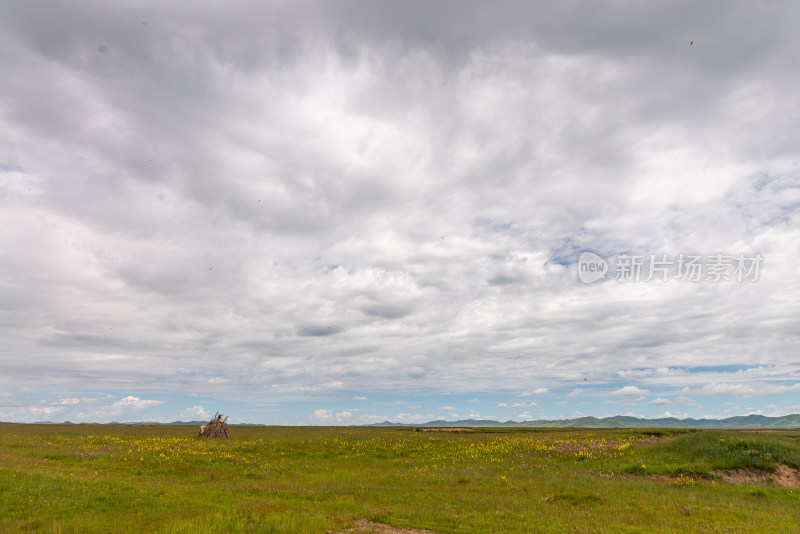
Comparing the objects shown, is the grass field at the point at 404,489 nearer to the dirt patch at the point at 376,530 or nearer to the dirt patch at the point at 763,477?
the dirt patch at the point at 763,477

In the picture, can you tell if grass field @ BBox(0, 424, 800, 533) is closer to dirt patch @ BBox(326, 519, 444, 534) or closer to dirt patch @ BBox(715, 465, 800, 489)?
dirt patch @ BBox(715, 465, 800, 489)

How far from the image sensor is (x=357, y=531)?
16.2 meters

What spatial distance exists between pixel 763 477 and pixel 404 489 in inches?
1077

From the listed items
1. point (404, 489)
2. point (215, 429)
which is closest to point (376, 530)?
point (404, 489)

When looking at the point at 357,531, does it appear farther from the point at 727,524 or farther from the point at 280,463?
the point at 280,463

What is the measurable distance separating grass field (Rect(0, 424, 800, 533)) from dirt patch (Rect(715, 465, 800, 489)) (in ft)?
0.67

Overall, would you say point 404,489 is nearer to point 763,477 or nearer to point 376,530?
point 376,530

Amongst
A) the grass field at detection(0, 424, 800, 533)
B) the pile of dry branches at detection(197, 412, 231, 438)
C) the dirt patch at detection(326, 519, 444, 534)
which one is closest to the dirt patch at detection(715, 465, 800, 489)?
the grass field at detection(0, 424, 800, 533)

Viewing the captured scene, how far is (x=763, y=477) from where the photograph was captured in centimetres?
3128

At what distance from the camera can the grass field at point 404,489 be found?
17.4 metres

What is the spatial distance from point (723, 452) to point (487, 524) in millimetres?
29935

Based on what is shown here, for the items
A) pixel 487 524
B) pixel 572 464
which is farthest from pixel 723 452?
pixel 487 524

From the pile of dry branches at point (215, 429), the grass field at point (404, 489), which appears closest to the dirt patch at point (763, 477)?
the grass field at point (404, 489)

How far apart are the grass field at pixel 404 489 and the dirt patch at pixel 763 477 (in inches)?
8.1
